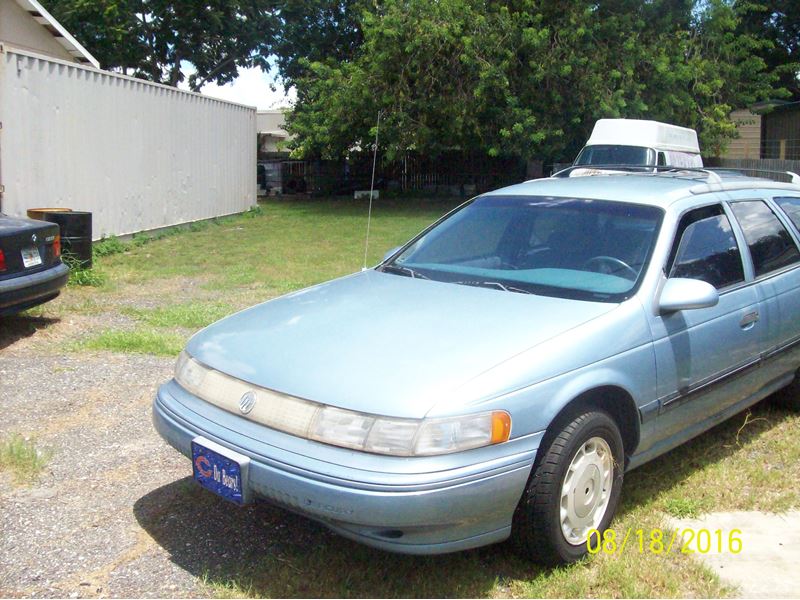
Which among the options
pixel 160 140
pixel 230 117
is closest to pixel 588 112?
pixel 230 117

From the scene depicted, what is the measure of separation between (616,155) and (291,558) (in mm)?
14121

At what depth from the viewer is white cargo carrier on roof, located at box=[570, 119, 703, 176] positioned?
15961mm

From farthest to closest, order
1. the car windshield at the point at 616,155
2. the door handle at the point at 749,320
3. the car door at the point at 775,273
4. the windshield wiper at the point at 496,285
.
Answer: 1. the car windshield at the point at 616,155
2. the car door at the point at 775,273
3. the door handle at the point at 749,320
4. the windshield wiper at the point at 496,285

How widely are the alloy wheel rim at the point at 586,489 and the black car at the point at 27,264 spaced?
197 inches

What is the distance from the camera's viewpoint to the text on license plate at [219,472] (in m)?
3.31

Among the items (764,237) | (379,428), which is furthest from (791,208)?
(379,428)

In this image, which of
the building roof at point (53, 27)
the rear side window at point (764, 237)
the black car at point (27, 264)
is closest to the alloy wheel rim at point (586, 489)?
the rear side window at point (764, 237)

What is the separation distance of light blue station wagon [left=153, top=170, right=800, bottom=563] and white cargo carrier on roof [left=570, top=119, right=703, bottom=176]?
11247mm

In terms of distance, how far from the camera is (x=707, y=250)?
457 centimetres

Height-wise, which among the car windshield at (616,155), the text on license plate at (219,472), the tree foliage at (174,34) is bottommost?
the text on license plate at (219,472)

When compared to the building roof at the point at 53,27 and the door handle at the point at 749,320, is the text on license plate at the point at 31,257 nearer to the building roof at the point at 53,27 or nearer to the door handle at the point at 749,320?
the door handle at the point at 749,320

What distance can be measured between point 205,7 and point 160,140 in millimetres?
16750
